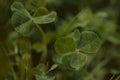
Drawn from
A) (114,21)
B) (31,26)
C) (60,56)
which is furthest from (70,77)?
(114,21)

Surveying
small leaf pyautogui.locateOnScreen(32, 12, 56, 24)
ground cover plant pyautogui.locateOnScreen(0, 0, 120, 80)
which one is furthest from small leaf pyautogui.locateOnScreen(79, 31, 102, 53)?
small leaf pyautogui.locateOnScreen(32, 12, 56, 24)

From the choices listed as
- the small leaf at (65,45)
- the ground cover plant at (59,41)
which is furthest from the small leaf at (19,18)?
the small leaf at (65,45)

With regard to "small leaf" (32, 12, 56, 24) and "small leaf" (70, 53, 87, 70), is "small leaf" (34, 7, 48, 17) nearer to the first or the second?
"small leaf" (32, 12, 56, 24)

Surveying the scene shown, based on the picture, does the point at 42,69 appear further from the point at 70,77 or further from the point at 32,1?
the point at 32,1

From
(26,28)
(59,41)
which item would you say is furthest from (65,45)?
(26,28)

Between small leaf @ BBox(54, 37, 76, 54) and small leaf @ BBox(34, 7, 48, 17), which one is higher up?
small leaf @ BBox(34, 7, 48, 17)

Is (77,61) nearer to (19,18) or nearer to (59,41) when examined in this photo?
(59,41)
